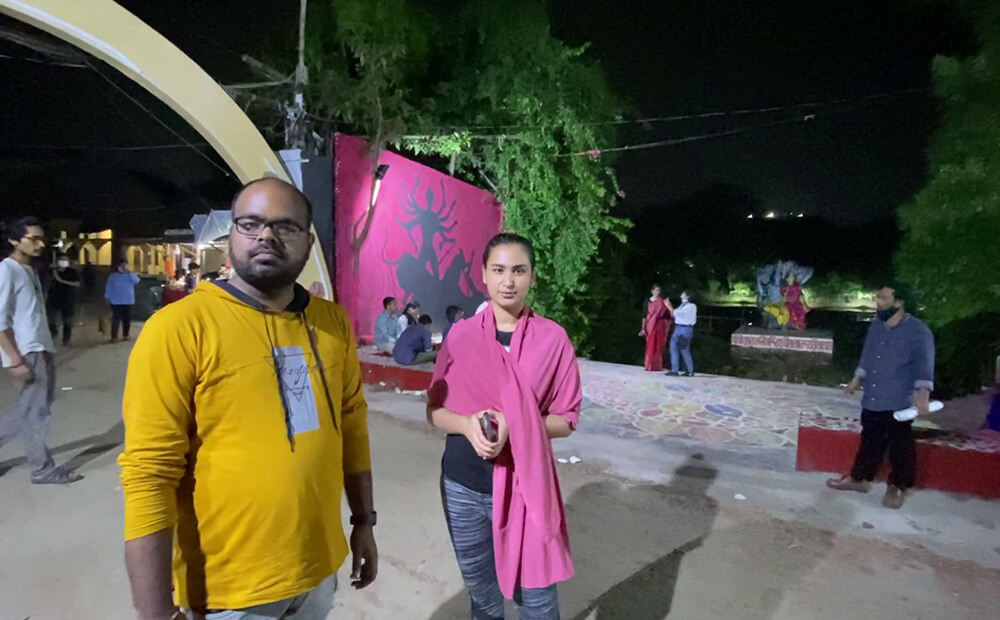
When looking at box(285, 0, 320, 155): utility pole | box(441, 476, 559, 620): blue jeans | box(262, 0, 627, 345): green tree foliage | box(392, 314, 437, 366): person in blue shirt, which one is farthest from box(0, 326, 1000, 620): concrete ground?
box(262, 0, 627, 345): green tree foliage

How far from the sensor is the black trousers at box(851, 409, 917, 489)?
15.5ft

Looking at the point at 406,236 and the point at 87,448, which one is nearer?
the point at 87,448

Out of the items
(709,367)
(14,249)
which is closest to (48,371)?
(14,249)

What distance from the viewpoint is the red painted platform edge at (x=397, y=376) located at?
809 cm

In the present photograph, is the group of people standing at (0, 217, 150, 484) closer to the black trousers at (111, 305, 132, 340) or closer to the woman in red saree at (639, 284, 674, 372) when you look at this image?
the black trousers at (111, 305, 132, 340)

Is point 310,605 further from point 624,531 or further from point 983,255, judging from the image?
point 983,255

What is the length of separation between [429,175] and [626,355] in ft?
40.1

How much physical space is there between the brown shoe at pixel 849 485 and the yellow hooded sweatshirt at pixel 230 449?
474 cm

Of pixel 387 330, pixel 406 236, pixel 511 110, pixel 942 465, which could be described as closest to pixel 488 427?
pixel 942 465

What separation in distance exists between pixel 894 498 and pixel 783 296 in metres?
14.6

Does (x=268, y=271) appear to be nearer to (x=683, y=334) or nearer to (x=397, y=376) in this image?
(x=397, y=376)

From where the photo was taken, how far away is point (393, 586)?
3.35m

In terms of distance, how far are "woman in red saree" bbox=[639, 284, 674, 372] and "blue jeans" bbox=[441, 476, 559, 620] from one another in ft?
30.5

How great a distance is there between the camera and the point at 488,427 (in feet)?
6.52
